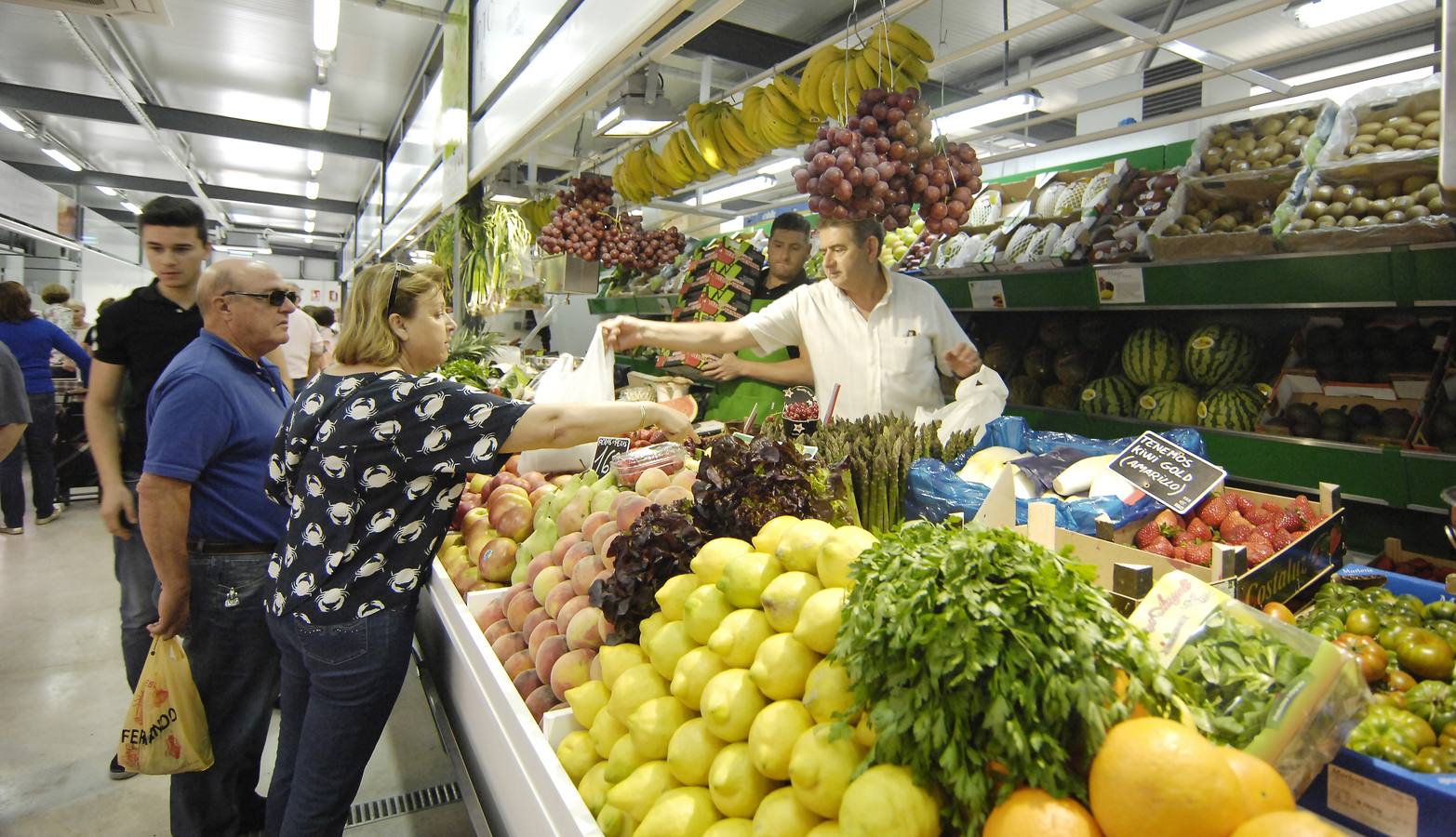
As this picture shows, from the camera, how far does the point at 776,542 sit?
1.45 meters

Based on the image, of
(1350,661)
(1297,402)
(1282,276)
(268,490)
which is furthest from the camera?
(1297,402)

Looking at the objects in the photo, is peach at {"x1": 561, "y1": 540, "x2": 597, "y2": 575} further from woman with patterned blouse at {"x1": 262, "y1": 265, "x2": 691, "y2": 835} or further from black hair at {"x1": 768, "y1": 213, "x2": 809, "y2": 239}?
black hair at {"x1": 768, "y1": 213, "x2": 809, "y2": 239}

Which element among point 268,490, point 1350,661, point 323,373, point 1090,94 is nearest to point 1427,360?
point 1350,661

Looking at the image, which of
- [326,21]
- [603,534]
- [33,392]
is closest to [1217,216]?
[603,534]

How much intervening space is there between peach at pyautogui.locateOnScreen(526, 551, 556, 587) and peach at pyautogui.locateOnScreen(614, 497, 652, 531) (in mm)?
343

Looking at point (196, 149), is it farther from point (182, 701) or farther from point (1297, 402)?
point (1297, 402)

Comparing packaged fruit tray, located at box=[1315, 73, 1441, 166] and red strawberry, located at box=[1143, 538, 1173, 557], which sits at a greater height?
packaged fruit tray, located at box=[1315, 73, 1441, 166]

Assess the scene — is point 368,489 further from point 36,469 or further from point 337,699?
point 36,469

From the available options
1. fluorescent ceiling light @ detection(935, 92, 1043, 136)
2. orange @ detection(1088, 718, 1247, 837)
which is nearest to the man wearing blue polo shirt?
orange @ detection(1088, 718, 1247, 837)

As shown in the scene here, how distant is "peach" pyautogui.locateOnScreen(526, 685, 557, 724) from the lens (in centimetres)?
179

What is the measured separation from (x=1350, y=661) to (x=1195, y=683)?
0.18m

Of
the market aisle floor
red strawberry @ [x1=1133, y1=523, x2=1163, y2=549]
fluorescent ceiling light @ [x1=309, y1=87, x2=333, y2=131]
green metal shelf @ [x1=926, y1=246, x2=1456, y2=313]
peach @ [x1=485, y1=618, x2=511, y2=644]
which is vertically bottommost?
the market aisle floor

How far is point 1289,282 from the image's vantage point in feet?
9.67

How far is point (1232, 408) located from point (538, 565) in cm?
305
